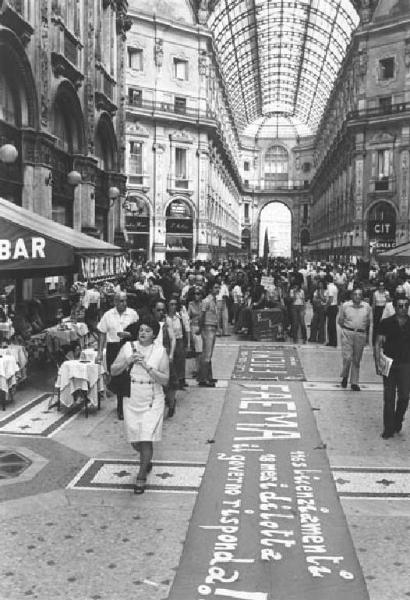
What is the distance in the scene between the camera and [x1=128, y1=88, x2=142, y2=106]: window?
169 ft

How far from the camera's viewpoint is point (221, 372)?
48.2ft

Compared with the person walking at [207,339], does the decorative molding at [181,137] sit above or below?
above

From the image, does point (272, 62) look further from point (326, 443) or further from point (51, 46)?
point (326, 443)

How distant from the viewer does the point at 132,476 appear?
7.73 m

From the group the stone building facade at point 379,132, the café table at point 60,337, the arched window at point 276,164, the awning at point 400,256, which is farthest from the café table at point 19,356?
the arched window at point 276,164

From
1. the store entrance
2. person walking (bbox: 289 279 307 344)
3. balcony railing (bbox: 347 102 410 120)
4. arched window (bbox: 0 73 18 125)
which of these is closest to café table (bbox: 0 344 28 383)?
arched window (bbox: 0 73 18 125)

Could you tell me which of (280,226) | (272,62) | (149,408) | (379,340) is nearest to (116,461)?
(149,408)

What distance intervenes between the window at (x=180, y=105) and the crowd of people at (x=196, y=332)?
98.4 ft

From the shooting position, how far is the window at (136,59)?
5216 centimetres

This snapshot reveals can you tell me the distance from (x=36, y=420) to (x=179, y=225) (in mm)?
43457

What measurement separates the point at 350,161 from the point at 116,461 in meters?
50.1

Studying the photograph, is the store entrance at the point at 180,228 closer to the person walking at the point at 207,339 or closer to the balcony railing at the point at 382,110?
the balcony railing at the point at 382,110

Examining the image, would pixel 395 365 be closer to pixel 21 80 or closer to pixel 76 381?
pixel 76 381

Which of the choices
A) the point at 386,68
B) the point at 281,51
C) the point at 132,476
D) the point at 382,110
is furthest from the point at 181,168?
the point at 132,476
